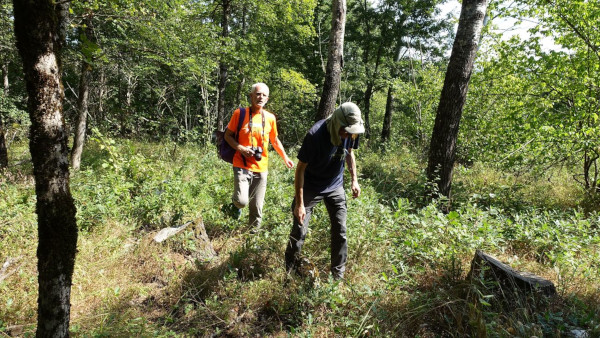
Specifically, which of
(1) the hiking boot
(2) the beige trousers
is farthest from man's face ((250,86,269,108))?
(1) the hiking boot

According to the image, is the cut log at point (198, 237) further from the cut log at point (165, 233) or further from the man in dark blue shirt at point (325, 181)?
the man in dark blue shirt at point (325, 181)

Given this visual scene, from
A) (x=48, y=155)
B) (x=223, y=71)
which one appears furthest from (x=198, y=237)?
(x=223, y=71)

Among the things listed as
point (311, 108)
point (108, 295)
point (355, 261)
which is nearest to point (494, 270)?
point (355, 261)

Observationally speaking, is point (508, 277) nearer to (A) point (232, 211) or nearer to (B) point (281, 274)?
(B) point (281, 274)

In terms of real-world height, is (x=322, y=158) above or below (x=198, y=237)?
above

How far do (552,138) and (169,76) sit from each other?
15.9 meters

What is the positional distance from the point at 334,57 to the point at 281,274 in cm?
403

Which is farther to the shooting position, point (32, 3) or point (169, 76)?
point (169, 76)

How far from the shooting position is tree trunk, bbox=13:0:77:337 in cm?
138

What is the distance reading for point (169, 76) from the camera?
15875 millimetres

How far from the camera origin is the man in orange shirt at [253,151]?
160 inches

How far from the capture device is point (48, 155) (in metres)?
1.48

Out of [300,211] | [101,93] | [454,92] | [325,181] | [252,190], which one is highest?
[454,92]

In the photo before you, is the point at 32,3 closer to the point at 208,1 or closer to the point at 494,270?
the point at 494,270
